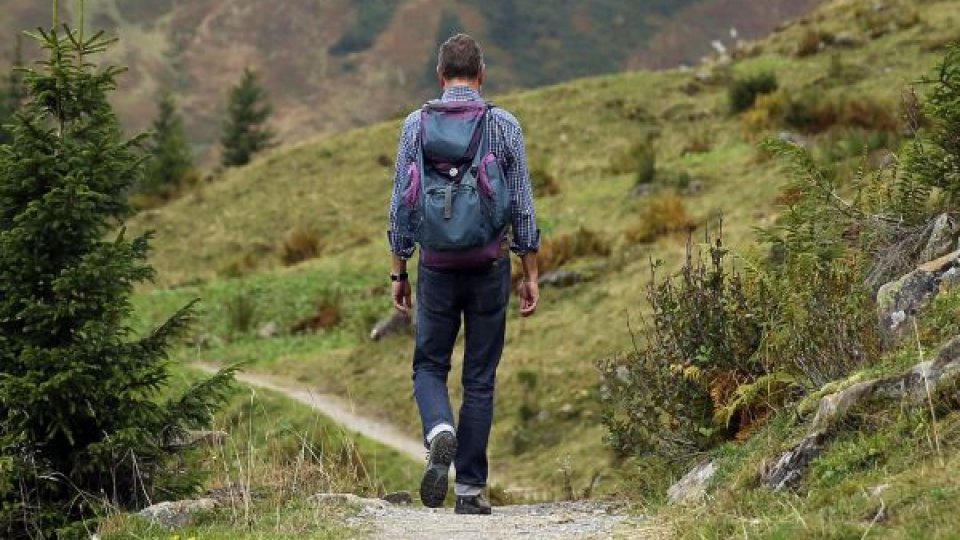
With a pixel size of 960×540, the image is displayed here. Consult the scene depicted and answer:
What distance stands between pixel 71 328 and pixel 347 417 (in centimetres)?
826

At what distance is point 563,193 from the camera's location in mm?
24312

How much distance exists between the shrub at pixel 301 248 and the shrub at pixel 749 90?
7760 millimetres

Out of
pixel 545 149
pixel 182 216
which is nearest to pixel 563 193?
pixel 545 149

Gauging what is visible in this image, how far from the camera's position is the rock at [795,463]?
6.20 metres

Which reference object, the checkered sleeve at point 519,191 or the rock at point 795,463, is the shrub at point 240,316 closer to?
the checkered sleeve at point 519,191

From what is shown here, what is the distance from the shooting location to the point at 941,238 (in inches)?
305

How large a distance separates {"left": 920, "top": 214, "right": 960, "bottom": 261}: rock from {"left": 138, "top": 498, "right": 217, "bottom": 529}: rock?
12.9ft

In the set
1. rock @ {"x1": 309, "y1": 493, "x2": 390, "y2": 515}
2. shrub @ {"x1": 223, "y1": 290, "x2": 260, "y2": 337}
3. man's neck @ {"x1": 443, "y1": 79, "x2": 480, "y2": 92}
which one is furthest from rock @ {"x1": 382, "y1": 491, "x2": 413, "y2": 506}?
shrub @ {"x1": 223, "y1": 290, "x2": 260, "y2": 337}

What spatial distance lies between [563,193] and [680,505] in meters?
17.9

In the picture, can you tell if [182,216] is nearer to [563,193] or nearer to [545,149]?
[545,149]

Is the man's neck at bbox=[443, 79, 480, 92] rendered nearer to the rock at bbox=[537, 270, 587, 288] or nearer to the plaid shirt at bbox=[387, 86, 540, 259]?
the plaid shirt at bbox=[387, 86, 540, 259]

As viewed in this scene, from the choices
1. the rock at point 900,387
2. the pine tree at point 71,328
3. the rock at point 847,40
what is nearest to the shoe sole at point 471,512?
the pine tree at point 71,328

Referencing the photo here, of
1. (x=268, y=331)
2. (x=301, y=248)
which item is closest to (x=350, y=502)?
(x=268, y=331)

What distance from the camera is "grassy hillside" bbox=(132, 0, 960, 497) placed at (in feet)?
49.9
